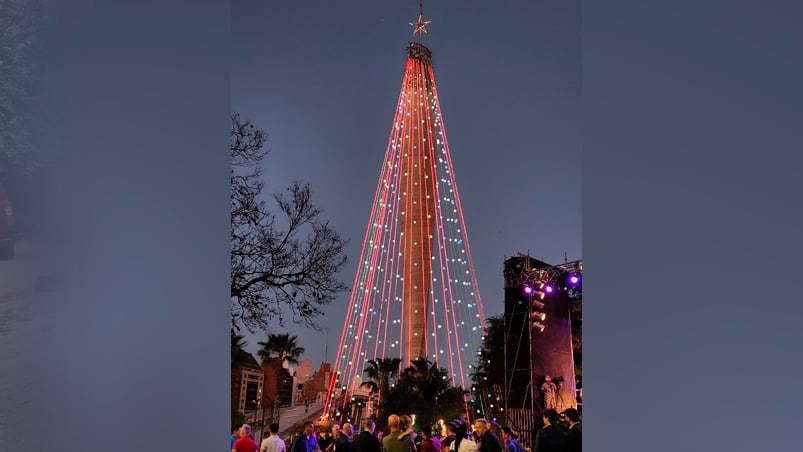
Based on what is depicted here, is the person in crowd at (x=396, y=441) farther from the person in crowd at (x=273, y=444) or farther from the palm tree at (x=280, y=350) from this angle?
the palm tree at (x=280, y=350)

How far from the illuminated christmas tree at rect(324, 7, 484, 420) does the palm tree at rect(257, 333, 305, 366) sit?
7.01 feet

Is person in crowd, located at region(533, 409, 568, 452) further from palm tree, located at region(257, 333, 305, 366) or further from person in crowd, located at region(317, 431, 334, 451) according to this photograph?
palm tree, located at region(257, 333, 305, 366)

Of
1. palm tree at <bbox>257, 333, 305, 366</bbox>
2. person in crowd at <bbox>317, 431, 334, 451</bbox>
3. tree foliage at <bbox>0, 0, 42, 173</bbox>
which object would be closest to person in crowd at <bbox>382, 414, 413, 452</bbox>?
person in crowd at <bbox>317, 431, 334, 451</bbox>

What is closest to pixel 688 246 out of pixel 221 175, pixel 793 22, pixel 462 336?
pixel 793 22

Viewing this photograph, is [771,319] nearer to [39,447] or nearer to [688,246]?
[688,246]

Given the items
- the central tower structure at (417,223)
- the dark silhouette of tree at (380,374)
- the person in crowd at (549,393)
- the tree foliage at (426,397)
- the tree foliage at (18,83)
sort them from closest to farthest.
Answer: the tree foliage at (18,83), the person in crowd at (549,393), the tree foliage at (426,397), the dark silhouette of tree at (380,374), the central tower structure at (417,223)

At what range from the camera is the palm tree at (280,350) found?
2438cm

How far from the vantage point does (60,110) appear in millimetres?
3061

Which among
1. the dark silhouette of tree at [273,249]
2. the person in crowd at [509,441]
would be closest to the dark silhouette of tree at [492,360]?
the dark silhouette of tree at [273,249]

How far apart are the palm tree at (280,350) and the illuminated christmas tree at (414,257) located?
7.01ft

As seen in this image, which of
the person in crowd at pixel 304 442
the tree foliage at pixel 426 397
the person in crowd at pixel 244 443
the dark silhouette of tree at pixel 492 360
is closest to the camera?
the person in crowd at pixel 244 443

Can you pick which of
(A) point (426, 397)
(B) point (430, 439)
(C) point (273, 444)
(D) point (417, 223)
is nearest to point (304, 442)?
(C) point (273, 444)

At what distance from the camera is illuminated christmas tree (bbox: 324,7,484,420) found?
20484 mm

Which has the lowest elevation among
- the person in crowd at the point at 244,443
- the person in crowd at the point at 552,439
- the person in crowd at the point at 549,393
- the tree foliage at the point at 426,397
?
the tree foliage at the point at 426,397
